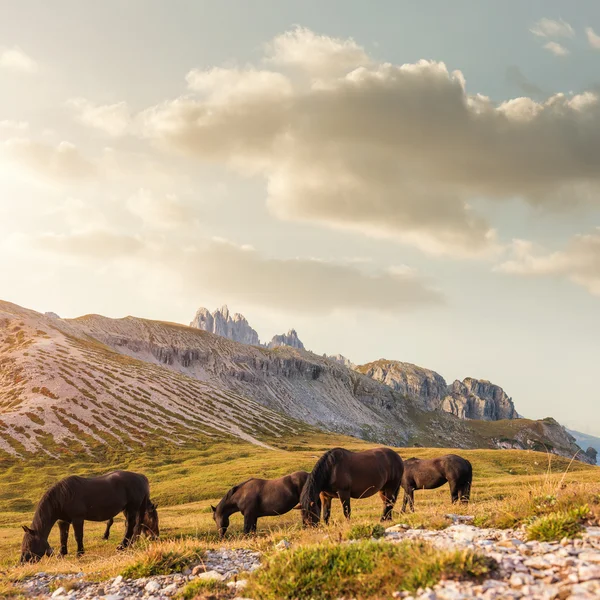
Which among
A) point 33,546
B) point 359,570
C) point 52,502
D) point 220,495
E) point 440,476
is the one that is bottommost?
point 220,495

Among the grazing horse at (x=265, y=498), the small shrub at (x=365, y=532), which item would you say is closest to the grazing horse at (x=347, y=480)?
the grazing horse at (x=265, y=498)

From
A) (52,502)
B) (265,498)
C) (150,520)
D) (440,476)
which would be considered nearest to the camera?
(52,502)

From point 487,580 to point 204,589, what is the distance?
A: 6120mm

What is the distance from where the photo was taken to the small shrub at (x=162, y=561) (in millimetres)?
12164

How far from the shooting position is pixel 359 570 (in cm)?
921

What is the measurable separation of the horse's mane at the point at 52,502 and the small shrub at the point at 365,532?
15393 millimetres

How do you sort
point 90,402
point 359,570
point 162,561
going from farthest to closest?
point 90,402 → point 162,561 → point 359,570

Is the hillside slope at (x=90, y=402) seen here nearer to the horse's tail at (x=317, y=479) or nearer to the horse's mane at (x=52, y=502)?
the horse's mane at (x=52, y=502)

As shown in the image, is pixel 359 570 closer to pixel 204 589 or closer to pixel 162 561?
pixel 204 589

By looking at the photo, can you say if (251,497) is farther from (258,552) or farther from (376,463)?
(258,552)

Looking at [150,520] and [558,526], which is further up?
[558,526]

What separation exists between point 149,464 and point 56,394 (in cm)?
4029

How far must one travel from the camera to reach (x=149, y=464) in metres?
74.8

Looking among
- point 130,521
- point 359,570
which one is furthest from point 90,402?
point 359,570
